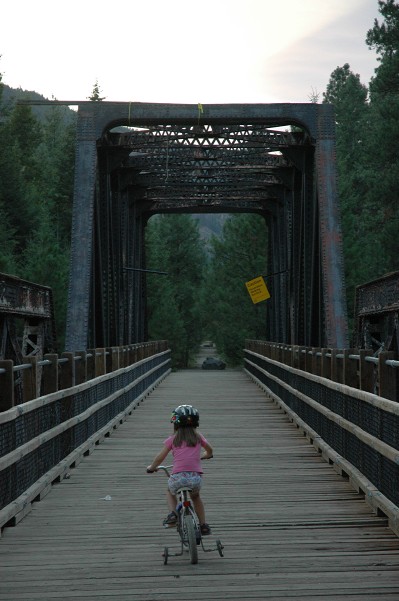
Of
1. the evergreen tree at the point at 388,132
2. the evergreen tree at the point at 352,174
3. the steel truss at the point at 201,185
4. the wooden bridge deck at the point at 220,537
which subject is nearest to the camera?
the wooden bridge deck at the point at 220,537

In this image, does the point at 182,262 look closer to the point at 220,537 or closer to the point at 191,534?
the point at 220,537

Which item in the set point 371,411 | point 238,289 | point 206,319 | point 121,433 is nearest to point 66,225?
point 206,319

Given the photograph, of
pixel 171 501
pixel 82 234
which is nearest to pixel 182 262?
pixel 82 234

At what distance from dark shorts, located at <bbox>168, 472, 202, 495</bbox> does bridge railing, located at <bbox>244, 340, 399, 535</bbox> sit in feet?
4.89

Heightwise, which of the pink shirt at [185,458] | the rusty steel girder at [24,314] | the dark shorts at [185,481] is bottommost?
the dark shorts at [185,481]

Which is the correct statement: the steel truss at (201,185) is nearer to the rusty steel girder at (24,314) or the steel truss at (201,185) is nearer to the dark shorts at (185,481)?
the rusty steel girder at (24,314)

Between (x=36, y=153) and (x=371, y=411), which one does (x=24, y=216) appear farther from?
(x=371, y=411)

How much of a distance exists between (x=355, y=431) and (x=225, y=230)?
68134mm

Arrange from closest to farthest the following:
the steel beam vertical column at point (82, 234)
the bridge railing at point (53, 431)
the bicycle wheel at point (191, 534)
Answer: the bicycle wheel at point (191, 534)
the bridge railing at point (53, 431)
the steel beam vertical column at point (82, 234)

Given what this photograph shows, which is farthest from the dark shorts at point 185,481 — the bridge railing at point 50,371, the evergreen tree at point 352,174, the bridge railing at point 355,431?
the evergreen tree at point 352,174

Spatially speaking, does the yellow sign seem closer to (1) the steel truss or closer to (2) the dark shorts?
(1) the steel truss

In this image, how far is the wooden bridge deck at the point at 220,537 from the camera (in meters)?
6.02

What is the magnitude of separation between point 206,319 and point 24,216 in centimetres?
2212

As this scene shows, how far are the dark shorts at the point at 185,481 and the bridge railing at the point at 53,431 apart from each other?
1.36 meters
